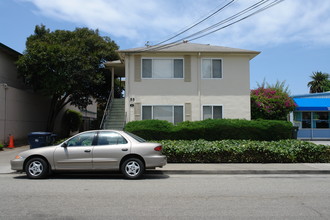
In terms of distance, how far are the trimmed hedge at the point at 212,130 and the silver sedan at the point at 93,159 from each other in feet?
19.2

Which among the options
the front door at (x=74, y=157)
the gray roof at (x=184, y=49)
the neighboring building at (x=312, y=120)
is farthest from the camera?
the neighboring building at (x=312, y=120)

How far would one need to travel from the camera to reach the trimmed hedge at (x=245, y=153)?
12344 mm

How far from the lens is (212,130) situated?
15492 millimetres

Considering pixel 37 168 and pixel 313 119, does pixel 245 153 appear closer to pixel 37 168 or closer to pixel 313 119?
pixel 37 168

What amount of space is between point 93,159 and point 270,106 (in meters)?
13.1

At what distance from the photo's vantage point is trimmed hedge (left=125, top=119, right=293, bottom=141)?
15.2 metres

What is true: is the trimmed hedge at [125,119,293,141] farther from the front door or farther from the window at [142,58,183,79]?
the front door

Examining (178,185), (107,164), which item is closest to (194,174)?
(178,185)

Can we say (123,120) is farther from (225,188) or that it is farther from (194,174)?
(225,188)

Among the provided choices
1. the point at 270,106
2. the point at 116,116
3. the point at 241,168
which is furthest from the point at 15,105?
the point at 270,106

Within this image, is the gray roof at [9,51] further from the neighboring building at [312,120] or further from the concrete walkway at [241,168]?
the neighboring building at [312,120]

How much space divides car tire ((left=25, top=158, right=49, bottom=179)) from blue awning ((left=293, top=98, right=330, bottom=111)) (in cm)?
1990

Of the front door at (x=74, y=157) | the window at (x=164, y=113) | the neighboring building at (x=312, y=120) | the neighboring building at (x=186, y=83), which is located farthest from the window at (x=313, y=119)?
the front door at (x=74, y=157)

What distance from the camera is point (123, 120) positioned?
18.0 m
